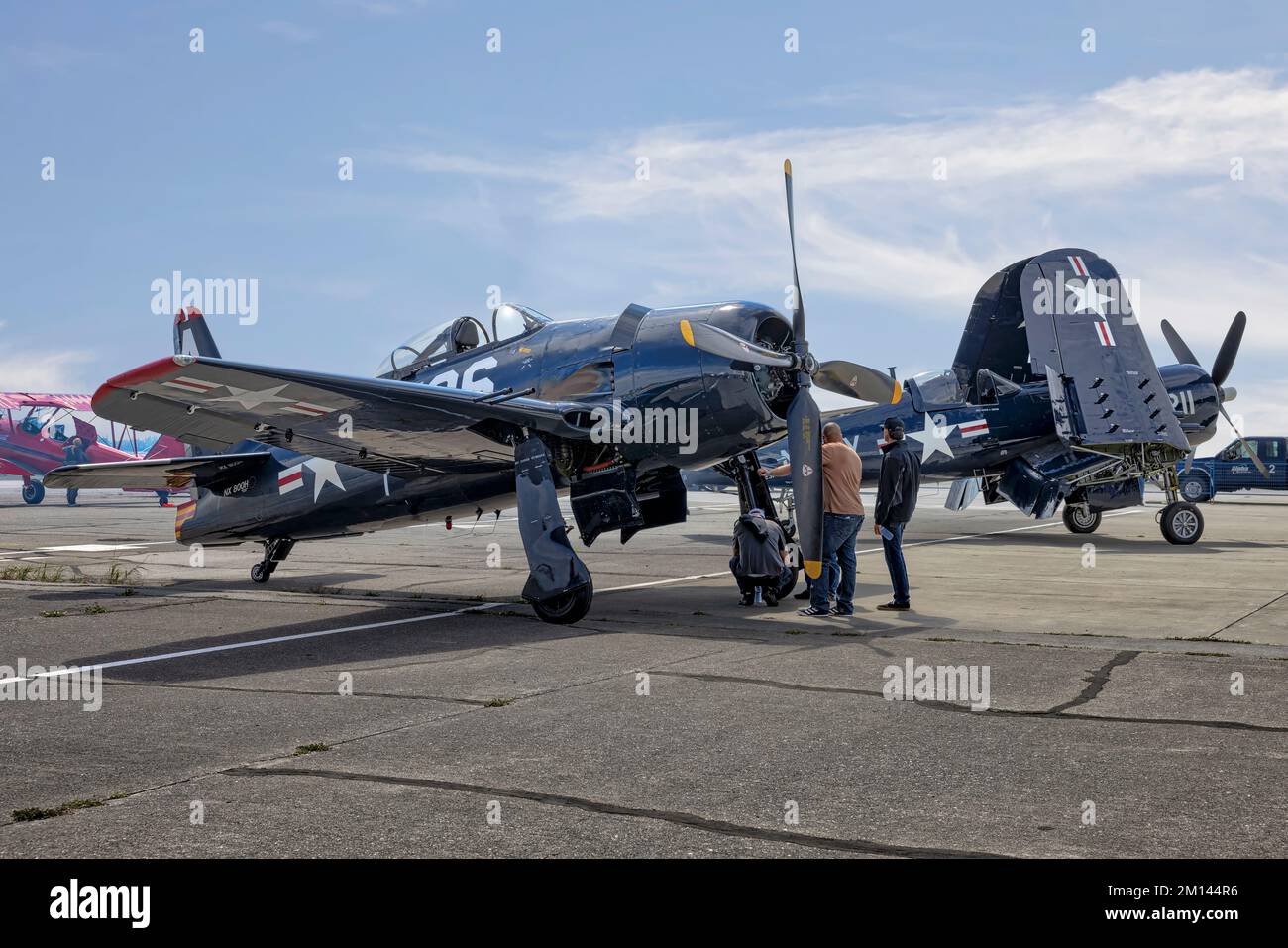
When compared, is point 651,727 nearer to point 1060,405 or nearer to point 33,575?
point 33,575

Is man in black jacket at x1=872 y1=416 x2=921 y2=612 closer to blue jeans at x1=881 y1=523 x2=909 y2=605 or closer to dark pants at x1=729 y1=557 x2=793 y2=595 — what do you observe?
blue jeans at x1=881 y1=523 x2=909 y2=605

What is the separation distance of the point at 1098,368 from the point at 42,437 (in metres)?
50.8

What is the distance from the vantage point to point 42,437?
54.8m

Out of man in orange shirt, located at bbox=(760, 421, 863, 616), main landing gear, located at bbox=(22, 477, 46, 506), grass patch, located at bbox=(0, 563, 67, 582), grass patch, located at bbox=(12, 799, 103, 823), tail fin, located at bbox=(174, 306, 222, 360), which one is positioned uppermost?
tail fin, located at bbox=(174, 306, 222, 360)

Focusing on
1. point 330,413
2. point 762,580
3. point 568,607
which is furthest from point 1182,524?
point 330,413

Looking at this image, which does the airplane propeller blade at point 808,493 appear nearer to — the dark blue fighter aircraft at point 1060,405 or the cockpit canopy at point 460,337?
the cockpit canopy at point 460,337

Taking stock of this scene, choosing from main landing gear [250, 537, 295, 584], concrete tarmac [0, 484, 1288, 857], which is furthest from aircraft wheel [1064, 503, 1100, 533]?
main landing gear [250, 537, 295, 584]

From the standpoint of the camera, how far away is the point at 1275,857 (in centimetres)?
373

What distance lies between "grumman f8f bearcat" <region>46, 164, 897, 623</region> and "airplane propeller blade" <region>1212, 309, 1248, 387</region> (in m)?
14.3

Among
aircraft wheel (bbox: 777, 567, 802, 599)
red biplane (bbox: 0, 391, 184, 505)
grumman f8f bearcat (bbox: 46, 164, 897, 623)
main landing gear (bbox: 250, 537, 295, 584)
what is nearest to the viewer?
grumman f8f bearcat (bbox: 46, 164, 897, 623)

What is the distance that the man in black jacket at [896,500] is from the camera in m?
11.1

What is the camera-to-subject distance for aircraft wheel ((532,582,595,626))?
Answer: 33.8 feet

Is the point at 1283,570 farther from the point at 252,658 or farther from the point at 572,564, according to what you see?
the point at 252,658

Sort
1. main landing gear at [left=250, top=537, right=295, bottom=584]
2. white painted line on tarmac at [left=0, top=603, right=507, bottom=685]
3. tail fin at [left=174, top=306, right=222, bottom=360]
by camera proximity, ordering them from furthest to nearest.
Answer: tail fin at [left=174, top=306, right=222, bottom=360] < main landing gear at [left=250, top=537, right=295, bottom=584] < white painted line on tarmac at [left=0, top=603, right=507, bottom=685]
